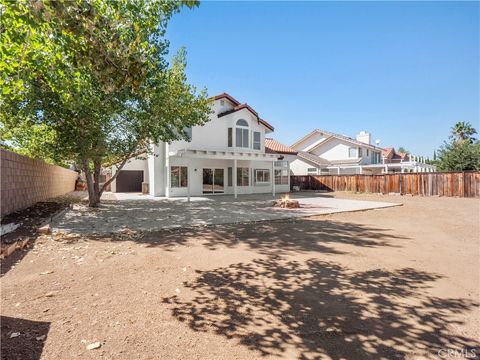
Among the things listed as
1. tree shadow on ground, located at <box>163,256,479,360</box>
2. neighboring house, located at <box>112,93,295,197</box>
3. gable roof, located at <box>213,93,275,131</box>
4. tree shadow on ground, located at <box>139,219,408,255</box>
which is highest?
gable roof, located at <box>213,93,275,131</box>

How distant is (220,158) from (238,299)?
1574 cm

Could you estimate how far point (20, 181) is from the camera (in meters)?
10.3

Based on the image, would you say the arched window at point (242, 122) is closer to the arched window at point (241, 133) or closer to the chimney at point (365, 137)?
the arched window at point (241, 133)

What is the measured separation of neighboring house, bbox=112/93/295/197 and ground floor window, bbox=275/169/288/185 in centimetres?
80

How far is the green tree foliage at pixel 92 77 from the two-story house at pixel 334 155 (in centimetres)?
2281

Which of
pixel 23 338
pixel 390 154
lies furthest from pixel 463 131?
pixel 23 338

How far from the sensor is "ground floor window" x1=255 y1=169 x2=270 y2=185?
24.4 meters

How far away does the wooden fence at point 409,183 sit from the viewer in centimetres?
1992

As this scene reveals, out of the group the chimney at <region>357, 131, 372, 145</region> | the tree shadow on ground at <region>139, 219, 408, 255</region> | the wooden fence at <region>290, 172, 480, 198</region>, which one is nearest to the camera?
the tree shadow on ground at <region>139, 219, 408, 255</region>

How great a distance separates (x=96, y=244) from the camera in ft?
22.8

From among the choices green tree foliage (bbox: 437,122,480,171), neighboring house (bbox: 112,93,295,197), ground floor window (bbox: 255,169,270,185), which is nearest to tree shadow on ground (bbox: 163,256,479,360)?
neighboring house (bbox: 112,93,295,197)

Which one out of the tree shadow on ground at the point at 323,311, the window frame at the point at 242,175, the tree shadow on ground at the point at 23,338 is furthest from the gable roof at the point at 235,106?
the tree shadow on ground at the point at 23,338

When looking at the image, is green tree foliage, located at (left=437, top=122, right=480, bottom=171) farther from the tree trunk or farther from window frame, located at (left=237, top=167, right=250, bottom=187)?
the tree trunk

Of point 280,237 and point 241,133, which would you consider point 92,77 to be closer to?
point 280,237
